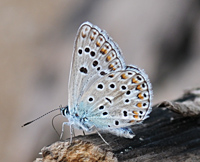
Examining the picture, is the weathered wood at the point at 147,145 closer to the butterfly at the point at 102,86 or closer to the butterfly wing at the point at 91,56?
the butterfly at the point at 102,86

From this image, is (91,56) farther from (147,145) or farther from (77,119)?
(147,145)

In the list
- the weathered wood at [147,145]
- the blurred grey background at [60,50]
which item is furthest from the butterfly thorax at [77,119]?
the blurred grey background at [60,50]

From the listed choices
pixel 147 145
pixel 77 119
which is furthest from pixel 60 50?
pixel 147 145

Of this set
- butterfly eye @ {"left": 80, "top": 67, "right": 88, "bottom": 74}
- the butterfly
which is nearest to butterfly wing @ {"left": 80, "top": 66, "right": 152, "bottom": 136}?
the butterfly

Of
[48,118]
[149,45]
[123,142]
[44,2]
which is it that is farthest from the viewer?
[44,2]

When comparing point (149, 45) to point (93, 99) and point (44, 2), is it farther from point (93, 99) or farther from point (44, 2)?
point (44, 2)

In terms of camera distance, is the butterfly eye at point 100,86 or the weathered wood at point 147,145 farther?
the butterfly eye at point 100,86

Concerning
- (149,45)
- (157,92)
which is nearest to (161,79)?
(157,92)
